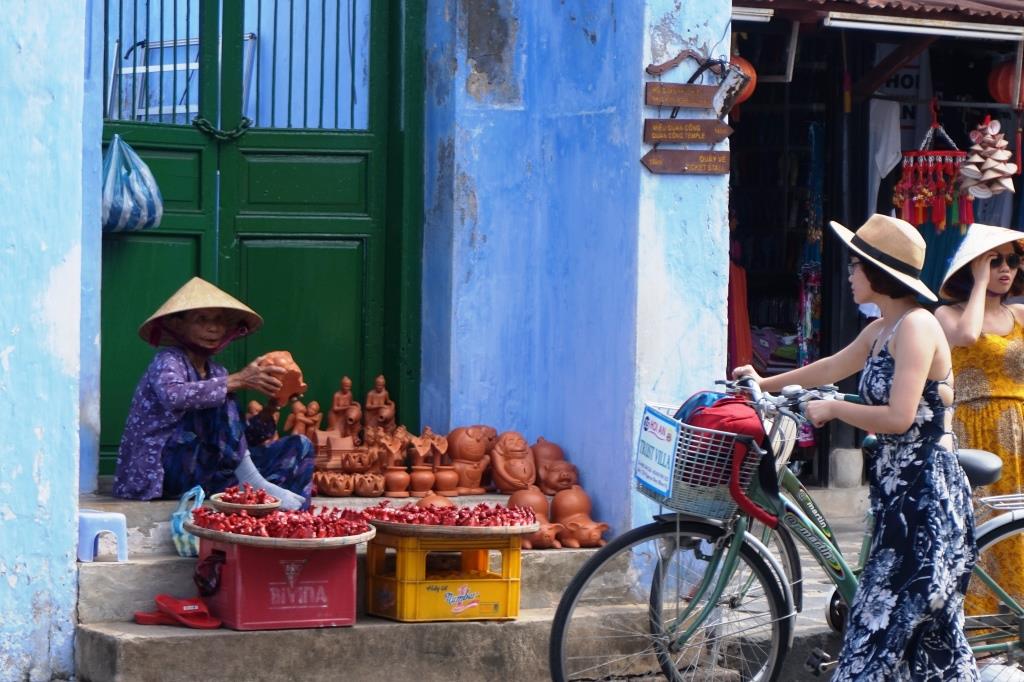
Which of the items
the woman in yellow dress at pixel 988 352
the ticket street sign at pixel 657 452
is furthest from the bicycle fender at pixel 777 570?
the woman in yellow dress at pixel 988 352

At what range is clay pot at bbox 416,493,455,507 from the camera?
7.07 meters

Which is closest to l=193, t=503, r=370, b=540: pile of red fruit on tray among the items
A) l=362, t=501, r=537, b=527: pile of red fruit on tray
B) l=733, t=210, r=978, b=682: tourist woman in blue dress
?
l=362, t=501, r=537, b=527: pile of red fruit on tray

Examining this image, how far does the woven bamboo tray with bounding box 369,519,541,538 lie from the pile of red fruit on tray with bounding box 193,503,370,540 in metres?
0.10

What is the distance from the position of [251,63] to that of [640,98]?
2.00 metres

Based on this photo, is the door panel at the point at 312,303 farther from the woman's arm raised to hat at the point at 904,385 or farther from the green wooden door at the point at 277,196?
the woman's arm raised to hat at the point at 904,385

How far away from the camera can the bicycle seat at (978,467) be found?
5957mm

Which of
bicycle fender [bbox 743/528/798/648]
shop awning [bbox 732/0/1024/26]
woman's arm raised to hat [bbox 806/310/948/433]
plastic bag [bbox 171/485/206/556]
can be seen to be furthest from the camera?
shop awning [bbox 732/0/1024/26]

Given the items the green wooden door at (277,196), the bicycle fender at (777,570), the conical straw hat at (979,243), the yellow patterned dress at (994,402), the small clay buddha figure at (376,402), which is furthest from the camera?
the small clay buddha figure at (376,402)

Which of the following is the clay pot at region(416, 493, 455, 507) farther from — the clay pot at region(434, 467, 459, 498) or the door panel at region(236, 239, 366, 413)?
the door panel at region(236, 239, 366, 413)

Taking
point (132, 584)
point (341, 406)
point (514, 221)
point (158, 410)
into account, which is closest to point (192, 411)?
point (158, 410)

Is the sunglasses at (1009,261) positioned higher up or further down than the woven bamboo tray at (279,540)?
higher up

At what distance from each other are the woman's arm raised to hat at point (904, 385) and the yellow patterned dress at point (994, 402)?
1468 millimetres

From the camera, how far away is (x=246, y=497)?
667cm

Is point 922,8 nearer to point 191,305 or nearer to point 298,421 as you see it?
point 298,421
